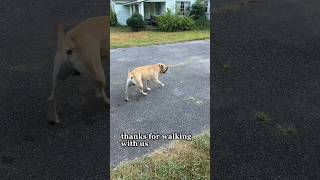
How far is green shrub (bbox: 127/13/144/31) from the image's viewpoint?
3.15 m

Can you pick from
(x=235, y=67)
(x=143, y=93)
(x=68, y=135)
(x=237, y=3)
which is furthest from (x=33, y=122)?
(x=237, y=3)

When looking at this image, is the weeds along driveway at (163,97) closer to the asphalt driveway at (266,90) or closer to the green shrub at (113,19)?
the green shrub at (113,19)

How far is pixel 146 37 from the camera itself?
10.9ft

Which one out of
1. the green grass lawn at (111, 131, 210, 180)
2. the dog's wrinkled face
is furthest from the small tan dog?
the green grass lawn at (111, 131, 210, 180)

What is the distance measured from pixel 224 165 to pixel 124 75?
1218mm

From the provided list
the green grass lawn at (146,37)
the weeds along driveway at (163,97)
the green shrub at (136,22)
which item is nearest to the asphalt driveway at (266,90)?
the weeds along driveway at (163,97)

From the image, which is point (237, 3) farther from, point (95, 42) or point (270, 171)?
point (95, 42)

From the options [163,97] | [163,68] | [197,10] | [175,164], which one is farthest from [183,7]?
[175,164]

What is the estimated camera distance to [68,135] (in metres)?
3.74

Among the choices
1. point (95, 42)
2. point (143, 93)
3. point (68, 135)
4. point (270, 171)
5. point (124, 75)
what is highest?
point (95, 42)

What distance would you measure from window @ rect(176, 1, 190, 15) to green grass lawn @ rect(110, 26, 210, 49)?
0.17m

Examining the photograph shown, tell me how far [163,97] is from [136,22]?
2.00 ft

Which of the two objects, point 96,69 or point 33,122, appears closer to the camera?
point 96,69

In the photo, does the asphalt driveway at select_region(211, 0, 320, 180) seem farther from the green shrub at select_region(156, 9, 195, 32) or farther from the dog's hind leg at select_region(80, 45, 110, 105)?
the dog's hind leg at select_region(80, 45, 110, 105)
